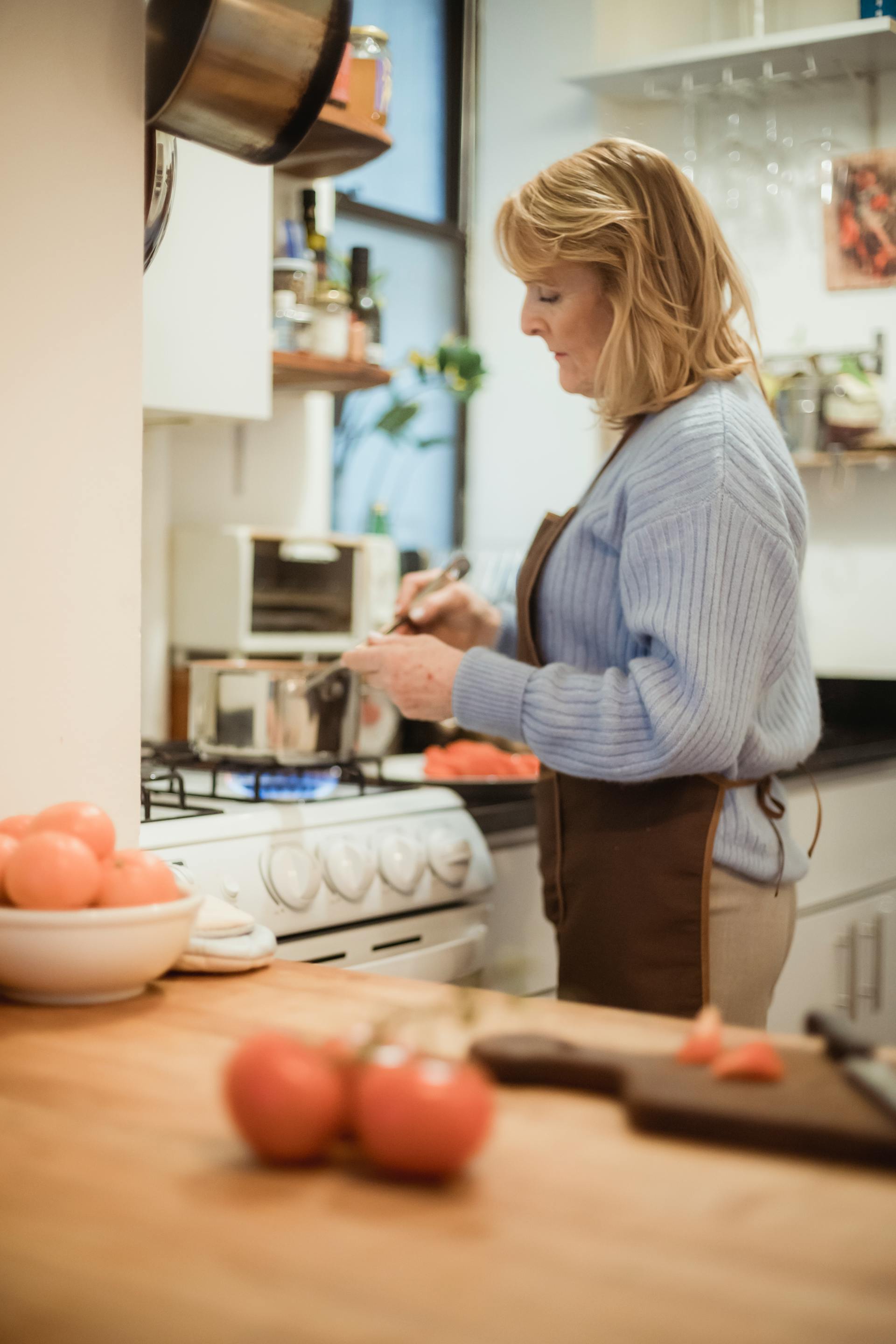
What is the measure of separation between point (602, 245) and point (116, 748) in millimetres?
715

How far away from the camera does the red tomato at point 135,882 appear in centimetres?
103

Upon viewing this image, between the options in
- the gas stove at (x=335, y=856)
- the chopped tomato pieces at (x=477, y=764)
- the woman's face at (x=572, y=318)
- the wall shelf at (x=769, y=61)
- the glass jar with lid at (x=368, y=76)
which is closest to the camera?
the woman's face at (x=572, y=318)

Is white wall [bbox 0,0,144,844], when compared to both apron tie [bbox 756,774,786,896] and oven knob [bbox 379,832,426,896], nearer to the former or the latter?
oven knob [bbox 379,832,426,896]

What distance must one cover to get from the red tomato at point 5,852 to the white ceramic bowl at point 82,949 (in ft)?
0.09

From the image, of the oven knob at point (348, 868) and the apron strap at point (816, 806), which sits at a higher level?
the apron strap at point (816, 806)

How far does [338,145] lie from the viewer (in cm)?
230

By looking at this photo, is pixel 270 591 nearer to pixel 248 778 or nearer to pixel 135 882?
pixel 248 778

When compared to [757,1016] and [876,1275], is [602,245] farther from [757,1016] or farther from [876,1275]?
[876,1275]

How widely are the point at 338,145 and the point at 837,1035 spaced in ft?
6.15

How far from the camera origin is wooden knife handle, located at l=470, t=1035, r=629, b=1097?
2.67ft

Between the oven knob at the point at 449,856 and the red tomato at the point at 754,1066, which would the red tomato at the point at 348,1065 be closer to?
the red tomato at the point at 754,1066

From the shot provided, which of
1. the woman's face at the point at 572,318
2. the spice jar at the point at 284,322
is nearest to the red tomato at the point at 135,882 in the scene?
the woman's face at the point at 572,318

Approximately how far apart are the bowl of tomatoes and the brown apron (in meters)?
0.59

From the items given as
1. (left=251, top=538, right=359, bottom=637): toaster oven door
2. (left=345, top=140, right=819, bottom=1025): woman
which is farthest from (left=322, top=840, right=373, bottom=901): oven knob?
(left=251, top=538, right=359, bottom=637): toaster oven door
